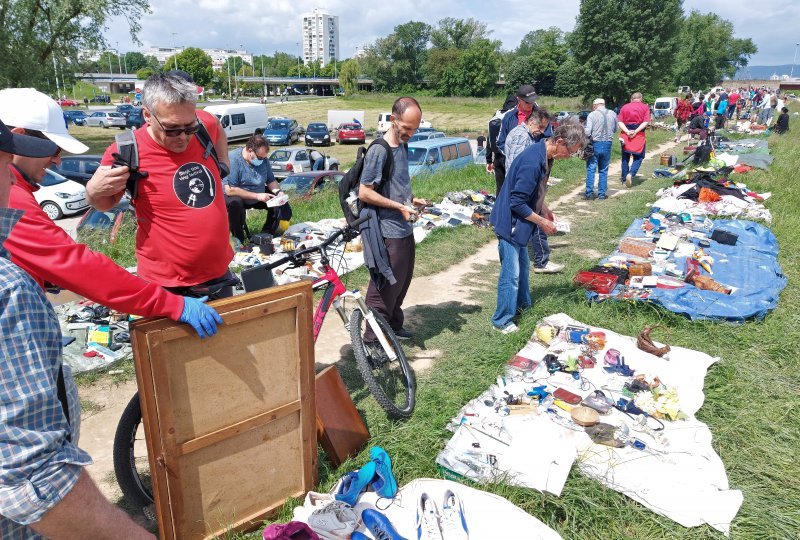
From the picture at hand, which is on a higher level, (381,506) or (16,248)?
(16,248)

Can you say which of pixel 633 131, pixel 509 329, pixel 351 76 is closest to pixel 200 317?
pixel 509 329

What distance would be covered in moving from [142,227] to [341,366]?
2135 mm

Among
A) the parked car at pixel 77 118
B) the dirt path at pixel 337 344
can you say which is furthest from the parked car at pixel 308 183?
the parked car at pixel 77 118

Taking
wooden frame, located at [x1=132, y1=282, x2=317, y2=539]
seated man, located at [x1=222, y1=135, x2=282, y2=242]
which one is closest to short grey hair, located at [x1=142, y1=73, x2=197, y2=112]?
wooden frame, located at [x1=132, y1=282, x2=317, y2=539]

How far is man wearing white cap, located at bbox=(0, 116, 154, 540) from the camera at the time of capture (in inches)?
49.1

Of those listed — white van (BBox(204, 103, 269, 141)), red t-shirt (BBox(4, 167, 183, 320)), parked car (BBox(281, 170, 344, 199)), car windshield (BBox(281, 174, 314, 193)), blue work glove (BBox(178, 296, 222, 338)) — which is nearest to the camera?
red t-shirt (BBox(4, 167, 183, 320))

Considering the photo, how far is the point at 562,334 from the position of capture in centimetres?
453

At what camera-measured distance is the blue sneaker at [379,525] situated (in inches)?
93.6

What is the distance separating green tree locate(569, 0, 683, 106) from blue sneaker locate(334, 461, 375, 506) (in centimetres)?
4630

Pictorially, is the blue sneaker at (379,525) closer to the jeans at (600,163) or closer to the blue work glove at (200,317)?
the blue work glove at (200,317)

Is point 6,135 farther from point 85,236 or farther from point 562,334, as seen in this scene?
point 85,236

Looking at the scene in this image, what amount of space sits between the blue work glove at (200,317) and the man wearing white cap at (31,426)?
58 cm

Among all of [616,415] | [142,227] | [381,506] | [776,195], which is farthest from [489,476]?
[776,195]

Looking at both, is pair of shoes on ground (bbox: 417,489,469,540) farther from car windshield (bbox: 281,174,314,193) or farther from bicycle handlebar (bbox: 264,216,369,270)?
car windshield (bbox: 281,174,314,193)
